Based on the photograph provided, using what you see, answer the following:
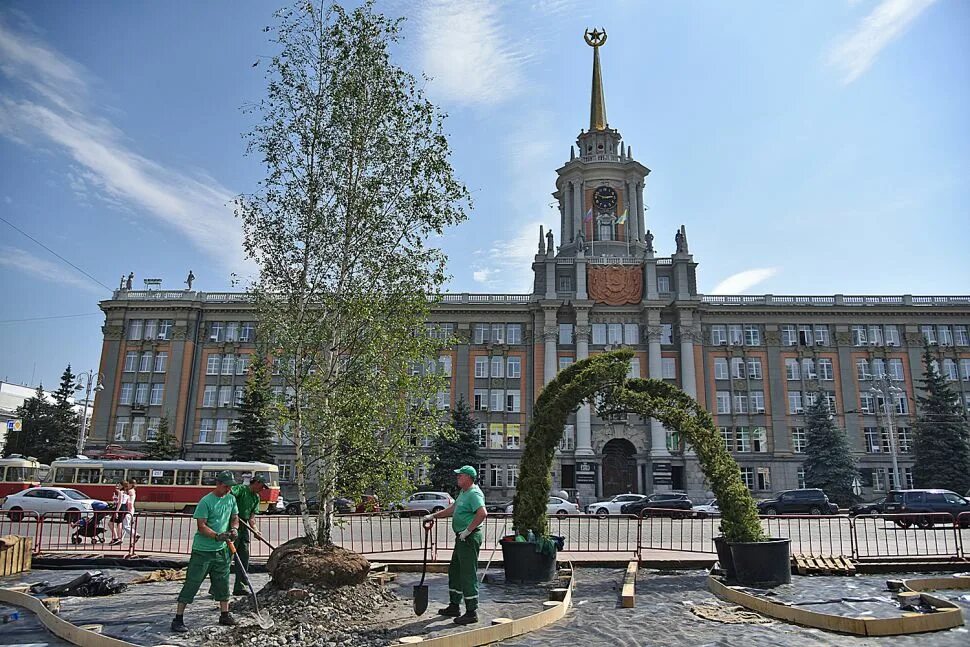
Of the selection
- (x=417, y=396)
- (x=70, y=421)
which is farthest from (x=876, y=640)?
(x=70, y=421)

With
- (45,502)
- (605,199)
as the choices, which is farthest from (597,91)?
(45,502)

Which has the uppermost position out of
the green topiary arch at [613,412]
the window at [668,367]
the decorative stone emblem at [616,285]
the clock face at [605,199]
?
the clock face at [605,199]

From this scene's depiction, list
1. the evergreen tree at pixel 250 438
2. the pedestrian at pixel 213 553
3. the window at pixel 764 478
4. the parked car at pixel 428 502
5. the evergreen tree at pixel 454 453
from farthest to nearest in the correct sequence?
the window at pixel 764 478 → the evergreen tree at pixel 454 453 → the evergreen tree at pixel 250 438 → the parked car at pixel 428 502 → the pedestrian at pixel 213 553

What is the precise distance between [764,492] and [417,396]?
155 feet

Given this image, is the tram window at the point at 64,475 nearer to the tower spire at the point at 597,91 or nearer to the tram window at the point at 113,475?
the tram window at the point at 113,475

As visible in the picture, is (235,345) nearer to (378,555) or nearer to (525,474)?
(378,555)

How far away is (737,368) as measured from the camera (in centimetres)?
5494

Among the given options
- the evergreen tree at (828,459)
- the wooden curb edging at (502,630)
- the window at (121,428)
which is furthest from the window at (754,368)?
the window at (121,428)

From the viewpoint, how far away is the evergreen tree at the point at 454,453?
4709 centimetres

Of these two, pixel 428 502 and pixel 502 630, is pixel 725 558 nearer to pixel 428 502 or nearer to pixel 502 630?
pixel 502 630

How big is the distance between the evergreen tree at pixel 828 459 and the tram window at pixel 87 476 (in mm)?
44759

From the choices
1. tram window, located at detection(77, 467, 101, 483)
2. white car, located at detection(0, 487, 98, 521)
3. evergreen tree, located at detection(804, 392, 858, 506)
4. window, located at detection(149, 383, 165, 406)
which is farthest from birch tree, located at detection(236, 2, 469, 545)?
window, located at detection(149, 383, 165, 406)

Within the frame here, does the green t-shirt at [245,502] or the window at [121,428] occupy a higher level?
the window at [121,428]

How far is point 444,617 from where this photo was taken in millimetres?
9016
